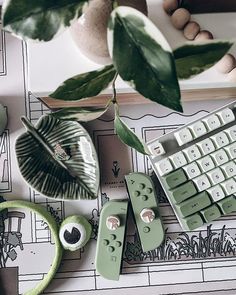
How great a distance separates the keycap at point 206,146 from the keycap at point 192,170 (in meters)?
0.02

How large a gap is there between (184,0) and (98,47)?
0.14 metres

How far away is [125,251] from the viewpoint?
0.79m

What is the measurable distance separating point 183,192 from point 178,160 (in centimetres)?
4

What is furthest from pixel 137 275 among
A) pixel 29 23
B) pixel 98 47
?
pixel 29 23

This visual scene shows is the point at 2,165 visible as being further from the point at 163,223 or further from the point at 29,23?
the point at 29,23

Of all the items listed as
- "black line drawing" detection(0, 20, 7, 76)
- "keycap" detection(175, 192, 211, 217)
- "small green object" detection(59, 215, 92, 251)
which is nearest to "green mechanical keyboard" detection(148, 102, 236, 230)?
Result: "keycap" detection(175, 192, 211, 217)

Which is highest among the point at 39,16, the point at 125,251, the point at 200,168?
the point at 39,16

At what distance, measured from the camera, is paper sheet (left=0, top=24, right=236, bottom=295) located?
0.79 meters

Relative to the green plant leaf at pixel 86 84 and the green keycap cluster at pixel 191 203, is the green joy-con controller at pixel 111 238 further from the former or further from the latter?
the green plant leaf at pixel 86 84

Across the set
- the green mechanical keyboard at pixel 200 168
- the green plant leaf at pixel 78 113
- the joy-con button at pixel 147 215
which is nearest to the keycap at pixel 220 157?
the green mechanical keyboard at pixel 200 168

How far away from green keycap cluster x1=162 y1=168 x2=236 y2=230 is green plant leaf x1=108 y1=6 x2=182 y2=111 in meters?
0.30

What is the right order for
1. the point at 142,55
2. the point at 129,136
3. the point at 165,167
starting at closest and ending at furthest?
the point at 142,55, the point at 129,136, the point at 165,167

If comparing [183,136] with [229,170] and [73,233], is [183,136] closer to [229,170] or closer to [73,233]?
[229,170]

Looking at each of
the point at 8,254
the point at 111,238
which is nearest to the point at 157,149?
the point at 111,238
